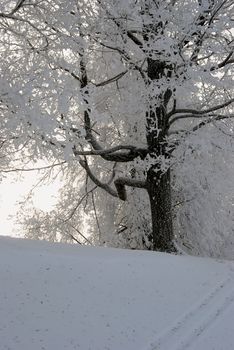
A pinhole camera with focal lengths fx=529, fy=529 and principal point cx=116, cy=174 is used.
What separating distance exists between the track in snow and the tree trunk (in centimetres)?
362

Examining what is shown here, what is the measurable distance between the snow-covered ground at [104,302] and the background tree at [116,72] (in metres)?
1.75

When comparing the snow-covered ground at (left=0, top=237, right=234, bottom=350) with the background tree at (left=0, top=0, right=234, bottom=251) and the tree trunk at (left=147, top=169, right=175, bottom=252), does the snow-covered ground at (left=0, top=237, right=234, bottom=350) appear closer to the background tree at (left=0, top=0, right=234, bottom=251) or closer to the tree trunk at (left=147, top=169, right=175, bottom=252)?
the background tree at (left=0, top=0, right=234, bottom=251)

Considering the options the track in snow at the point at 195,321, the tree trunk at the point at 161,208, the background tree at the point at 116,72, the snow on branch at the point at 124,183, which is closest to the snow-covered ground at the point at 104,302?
the track in snow at the point at 195,321

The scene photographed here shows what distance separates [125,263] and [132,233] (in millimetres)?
6714

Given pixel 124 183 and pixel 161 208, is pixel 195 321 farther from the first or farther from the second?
pixel 124 183

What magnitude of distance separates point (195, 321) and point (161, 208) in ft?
19.1

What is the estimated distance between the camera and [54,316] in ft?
20.2

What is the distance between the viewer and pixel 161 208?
12.8 metres

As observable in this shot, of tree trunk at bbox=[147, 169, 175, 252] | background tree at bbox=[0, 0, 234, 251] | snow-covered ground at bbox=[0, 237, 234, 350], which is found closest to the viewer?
snow-covered ground at bbox=[0, 237, 234, 350]

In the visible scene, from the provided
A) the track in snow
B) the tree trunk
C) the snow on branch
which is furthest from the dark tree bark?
the track in snow

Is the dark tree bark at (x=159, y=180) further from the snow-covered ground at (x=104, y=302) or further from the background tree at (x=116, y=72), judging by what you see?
the snow-covered ground at (x=104, y=302)

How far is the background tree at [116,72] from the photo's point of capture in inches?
329

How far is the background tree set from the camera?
8359 millimetres

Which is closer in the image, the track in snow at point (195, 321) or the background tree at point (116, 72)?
the track in snow at point (195, 321)
